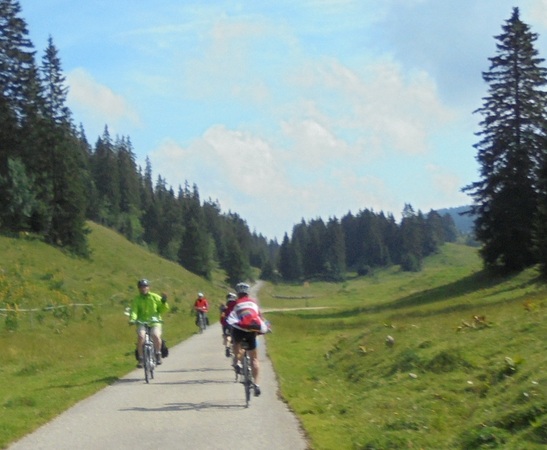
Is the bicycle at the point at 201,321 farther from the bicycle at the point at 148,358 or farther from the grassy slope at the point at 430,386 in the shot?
the bicycle at the point at 148,358

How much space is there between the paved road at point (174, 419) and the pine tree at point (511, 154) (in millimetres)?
33855

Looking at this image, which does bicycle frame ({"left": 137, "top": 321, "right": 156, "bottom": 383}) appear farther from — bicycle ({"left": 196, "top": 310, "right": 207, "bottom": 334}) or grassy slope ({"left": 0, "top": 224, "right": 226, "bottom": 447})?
bicycle ({"left": 196, "top": 310, "right": 207, "bottom": 334})

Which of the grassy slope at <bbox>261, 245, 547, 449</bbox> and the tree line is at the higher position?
the tree line

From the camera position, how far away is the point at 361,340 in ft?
69.3

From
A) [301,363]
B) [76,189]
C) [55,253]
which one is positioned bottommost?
[301,363]

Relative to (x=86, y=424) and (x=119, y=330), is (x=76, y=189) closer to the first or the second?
(x=119, y=330)

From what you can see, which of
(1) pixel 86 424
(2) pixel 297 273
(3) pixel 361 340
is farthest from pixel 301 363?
(2) pixel 297 273

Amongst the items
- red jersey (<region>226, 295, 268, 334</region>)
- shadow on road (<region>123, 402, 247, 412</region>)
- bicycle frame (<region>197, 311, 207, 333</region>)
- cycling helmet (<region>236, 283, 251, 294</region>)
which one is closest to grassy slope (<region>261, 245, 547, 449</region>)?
shadow on road (<region>123, 402, 247, 412</region>)

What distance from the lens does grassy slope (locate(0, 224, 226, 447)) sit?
14180 mm

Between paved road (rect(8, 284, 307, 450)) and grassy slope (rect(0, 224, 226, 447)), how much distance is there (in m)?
0.49

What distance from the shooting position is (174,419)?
11242 millimetres

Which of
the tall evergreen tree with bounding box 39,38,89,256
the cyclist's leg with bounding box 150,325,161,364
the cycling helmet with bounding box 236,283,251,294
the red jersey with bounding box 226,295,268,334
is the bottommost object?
the cyclist's leg with bounding box 150,325,161,364

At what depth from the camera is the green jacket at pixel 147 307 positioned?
17031 millimetres

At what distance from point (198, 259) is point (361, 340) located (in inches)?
3814
